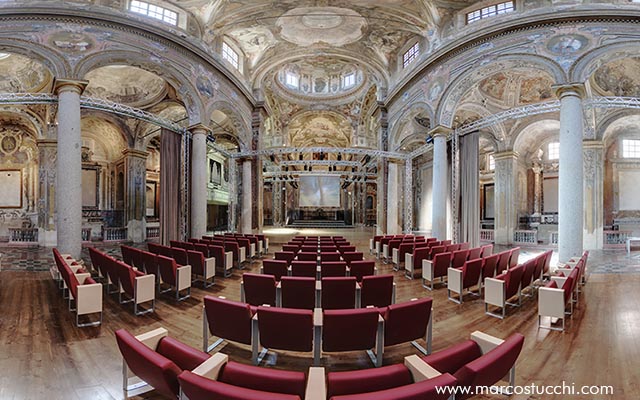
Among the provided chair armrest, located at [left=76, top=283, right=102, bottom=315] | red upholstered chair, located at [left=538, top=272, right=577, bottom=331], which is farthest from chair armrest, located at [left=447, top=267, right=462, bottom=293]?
chair armrest, located at [left=76, top=283, right=102, bottom=315]

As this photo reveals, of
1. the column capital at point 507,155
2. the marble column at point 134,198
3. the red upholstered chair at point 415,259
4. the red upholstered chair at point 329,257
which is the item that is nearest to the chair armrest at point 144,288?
the red upholstered chair at point 329,257

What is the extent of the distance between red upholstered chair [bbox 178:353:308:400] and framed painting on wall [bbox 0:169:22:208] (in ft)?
74.2

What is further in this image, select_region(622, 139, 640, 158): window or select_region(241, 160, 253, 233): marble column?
select_region(241, 160, 253, 233): marble column

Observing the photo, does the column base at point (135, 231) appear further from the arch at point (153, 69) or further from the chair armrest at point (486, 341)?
the chair armrest at point (486, 341)

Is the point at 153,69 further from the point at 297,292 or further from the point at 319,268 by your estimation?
the point at 297,292

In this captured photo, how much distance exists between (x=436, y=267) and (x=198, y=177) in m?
10.3

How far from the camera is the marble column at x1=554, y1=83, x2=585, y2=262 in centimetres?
882

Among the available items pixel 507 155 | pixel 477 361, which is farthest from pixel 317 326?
pixel 507 155

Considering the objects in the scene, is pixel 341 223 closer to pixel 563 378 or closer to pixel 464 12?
pixel 464 12

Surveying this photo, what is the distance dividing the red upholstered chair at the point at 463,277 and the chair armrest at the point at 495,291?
52 cm

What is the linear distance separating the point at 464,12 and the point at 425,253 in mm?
10421

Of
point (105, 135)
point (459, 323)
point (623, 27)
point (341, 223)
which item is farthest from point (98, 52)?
point (341, 223)

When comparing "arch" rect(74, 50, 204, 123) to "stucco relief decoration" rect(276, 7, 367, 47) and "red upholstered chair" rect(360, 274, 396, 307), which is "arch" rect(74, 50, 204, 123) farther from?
"red upholstered chair" rect(360, 274, 396, 307)

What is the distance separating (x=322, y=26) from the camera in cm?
1533
